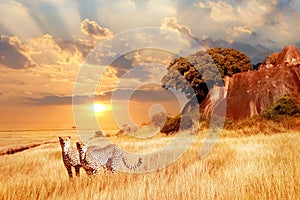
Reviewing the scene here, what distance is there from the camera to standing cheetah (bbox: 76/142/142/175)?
8.77 metres

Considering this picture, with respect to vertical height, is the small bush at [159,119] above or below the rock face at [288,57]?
below

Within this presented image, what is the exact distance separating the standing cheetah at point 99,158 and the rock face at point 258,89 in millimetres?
22536

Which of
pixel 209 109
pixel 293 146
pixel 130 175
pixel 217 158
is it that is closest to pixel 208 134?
pixel 209 109

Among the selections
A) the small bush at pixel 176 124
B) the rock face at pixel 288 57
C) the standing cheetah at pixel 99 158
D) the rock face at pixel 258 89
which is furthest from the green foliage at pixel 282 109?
the standing cheetah at pixel 99 158

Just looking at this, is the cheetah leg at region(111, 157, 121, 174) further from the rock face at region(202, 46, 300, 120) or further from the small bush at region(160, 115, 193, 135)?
the rock face at region(202, 46, 300, 120)

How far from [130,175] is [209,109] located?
25.5m

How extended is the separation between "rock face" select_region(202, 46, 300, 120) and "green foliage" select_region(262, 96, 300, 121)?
2258mm

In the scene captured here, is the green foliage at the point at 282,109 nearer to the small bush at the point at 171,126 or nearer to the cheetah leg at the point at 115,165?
the small bush at the point at 171,126

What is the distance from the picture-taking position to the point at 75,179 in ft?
27.3

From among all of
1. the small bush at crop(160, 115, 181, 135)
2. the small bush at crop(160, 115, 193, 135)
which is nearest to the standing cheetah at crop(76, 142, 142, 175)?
the small bush at crop(160, 115, 193, 135)

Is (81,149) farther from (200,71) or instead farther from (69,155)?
(200,71)

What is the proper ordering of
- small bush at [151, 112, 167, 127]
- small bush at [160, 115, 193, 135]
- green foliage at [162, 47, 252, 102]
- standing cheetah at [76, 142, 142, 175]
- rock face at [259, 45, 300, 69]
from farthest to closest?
1. green foliage at [162, 47, 252, 102]
2. rock face at [259, 45, 300, 69]
3. small bush at [151, 112, 167, 127]
4. small bush at [160, 115, 193, 135]
5. standing cheetah at [76, 142, 142, 175]

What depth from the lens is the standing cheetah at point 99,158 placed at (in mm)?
8774

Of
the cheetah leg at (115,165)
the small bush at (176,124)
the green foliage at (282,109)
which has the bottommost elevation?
the cheetah leg at (115,165)
